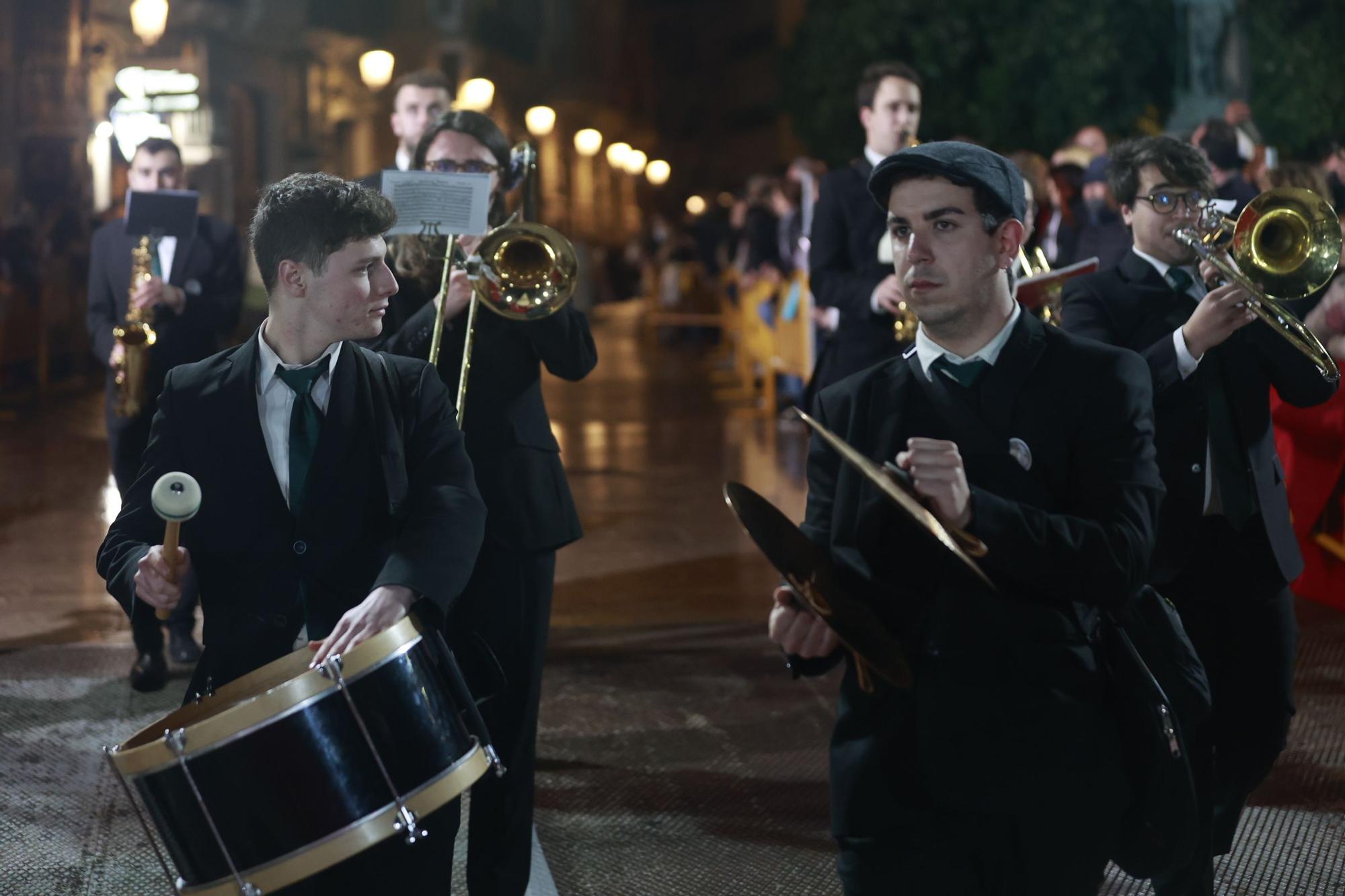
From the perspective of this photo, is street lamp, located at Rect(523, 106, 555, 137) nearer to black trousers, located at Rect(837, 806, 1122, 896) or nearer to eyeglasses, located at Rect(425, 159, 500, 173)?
eyeglasses, located at Rect(425, 159, 500, 173)

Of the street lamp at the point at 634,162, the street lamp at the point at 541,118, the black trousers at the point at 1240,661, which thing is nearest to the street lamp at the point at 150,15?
the black trousers at the point at 1240,661

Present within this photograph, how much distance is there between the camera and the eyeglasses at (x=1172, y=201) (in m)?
4.30

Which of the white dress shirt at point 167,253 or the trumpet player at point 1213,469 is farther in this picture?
the white dress shirt at point 167,253

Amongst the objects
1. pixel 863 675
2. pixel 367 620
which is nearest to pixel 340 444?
pixel 367 620

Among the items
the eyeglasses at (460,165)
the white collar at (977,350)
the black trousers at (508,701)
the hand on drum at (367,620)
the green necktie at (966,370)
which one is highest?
the eyeglasses at (460,165)

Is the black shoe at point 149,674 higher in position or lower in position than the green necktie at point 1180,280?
lower

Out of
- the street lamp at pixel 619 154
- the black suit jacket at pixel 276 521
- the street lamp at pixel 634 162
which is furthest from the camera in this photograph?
the street lamp at pixel 634 162

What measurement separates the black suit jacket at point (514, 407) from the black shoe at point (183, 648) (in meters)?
2.84

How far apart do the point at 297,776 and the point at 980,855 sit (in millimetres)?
1135

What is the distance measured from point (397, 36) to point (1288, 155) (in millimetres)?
21364

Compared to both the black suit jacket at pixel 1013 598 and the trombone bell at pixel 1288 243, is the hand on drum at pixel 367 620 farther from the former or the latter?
the trombone bell at pixel 1288 243

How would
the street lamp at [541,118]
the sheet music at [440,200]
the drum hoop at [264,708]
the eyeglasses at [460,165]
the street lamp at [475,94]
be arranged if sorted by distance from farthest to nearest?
the street lamp at [541,118] → the street lamp at [475,94] → the eyeglasses at [460,165] → the sheet music at [440,200] → the drum hoop at [264,708]

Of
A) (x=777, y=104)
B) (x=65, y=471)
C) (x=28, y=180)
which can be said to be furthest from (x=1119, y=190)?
(x=777, y=104)

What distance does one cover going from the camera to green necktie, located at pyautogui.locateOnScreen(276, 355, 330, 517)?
316 cm
